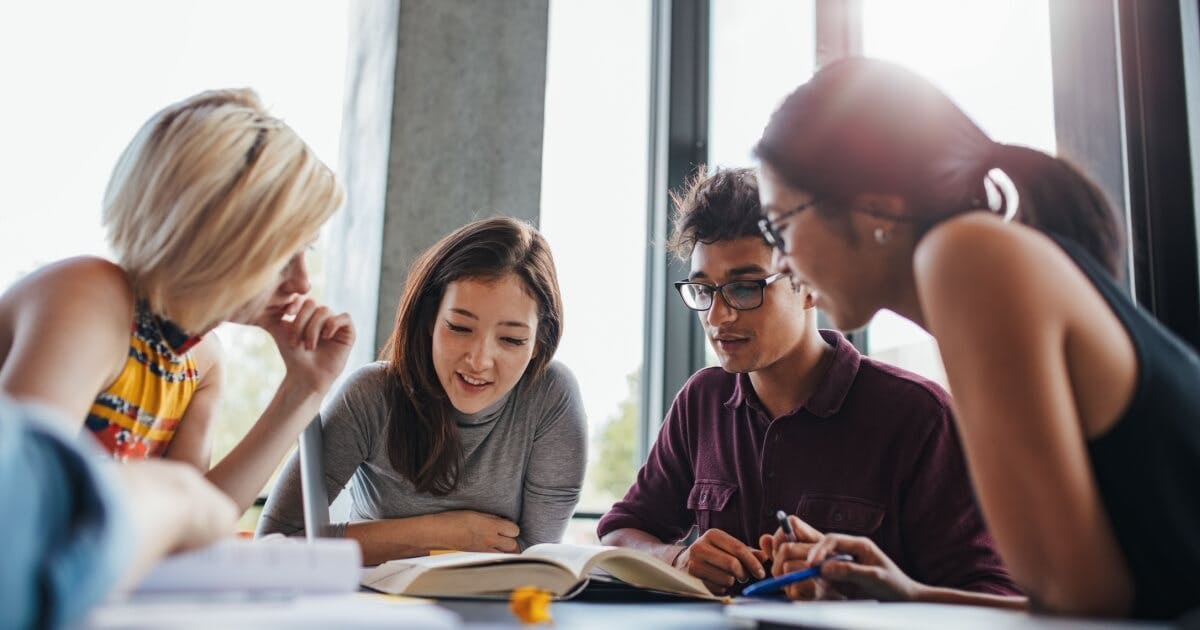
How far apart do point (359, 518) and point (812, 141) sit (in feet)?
4.27

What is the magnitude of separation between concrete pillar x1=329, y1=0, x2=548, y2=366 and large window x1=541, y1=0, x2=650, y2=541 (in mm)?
114

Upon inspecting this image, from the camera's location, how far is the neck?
5.60 feet

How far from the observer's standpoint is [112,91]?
8.84ft

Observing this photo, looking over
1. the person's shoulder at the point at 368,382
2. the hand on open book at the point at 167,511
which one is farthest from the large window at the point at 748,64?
the hand on open book at the point at 167,511

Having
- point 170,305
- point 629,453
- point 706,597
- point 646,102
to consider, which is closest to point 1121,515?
point 706,597

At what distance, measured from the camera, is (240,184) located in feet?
3.96

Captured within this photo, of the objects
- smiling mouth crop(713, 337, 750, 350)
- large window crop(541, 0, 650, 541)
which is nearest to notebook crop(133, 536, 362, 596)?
smiling mouth crop(713, 337, 750, 350)

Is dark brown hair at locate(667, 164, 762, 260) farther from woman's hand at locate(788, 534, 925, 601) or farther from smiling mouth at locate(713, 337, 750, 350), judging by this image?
woman's hand at locate(788, 534, 925, 601)

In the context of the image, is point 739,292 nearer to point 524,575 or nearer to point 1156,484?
point 524,575

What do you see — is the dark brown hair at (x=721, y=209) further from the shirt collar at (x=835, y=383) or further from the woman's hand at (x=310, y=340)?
the woman's hand at (x=310, y=340)

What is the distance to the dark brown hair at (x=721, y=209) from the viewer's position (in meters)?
1.72

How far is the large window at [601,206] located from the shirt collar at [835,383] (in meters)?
1.40

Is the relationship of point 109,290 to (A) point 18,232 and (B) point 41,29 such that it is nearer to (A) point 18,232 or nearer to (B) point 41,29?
(A) point 18,232

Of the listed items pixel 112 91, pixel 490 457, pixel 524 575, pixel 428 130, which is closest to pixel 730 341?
pixel 490 457
